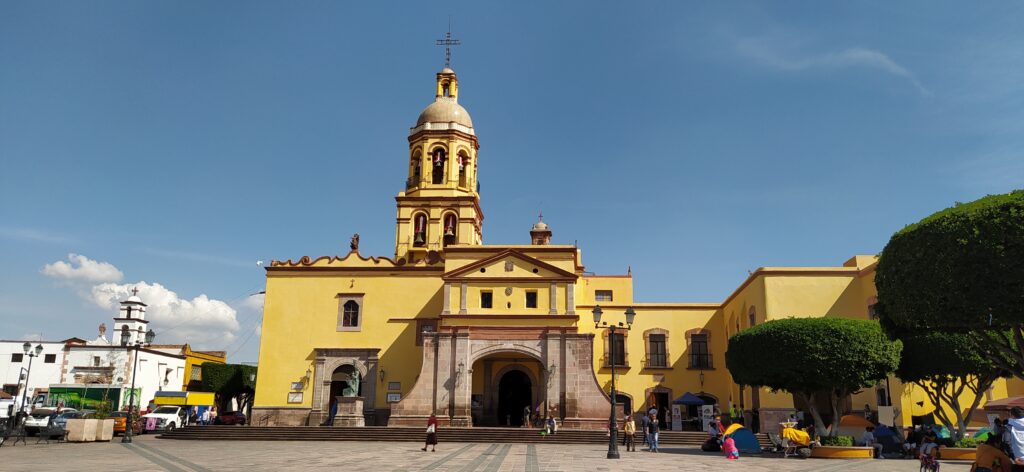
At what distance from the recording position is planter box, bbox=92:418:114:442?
27531mm

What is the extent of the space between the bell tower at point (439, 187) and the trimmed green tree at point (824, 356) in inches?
878

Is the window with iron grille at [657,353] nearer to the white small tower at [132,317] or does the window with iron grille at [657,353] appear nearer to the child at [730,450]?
the child at [730,450]

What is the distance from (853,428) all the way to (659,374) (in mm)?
11585

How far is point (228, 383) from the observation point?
53938 millimetres

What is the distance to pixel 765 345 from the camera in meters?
25.0

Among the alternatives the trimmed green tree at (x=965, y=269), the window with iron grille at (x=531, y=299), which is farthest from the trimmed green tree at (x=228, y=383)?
the trimmed green tree at (x=965, y=269)

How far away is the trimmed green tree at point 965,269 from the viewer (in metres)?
13.1

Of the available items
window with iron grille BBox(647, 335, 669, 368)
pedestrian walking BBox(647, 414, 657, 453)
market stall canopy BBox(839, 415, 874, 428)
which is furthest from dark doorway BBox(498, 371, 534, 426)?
market stall canopy BBox(839, 415, 874, 428)

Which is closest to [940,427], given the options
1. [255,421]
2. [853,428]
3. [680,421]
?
[853,428]

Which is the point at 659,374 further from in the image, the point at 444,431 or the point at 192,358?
the point at 192,358

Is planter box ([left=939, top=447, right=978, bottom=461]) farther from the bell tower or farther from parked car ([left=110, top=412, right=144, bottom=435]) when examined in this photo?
parked car ([left=110, top=412, right=144, bottom=435])

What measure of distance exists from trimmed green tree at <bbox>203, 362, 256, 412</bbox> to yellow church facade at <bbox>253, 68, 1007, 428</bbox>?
17760 mm

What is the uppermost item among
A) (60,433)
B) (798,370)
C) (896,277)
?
(896,277)

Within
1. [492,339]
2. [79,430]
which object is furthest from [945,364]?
[79,430]
